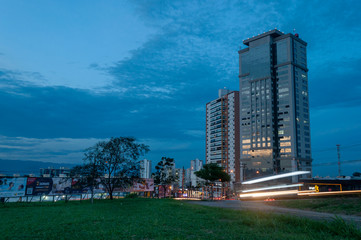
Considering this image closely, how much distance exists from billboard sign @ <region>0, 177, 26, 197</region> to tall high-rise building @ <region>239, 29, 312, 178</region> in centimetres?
10756

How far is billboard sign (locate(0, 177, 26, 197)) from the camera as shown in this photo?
3484 cm

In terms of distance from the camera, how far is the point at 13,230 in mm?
13750

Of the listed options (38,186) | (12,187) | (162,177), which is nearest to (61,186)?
(38,186)

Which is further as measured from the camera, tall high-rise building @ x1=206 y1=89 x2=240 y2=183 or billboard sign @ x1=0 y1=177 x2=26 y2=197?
tall high-rise building @ x1=206 y1=89 x2=240 y2=183

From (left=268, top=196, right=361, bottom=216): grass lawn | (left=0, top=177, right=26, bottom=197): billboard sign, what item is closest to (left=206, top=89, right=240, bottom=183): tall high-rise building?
(left=268, top=196, right=361, bottom=216): grass lawn

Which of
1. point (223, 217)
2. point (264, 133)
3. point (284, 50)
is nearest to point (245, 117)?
point (264, 133)

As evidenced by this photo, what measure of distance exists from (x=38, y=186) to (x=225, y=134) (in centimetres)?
13572

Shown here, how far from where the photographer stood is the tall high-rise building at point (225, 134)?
15725 centimetres

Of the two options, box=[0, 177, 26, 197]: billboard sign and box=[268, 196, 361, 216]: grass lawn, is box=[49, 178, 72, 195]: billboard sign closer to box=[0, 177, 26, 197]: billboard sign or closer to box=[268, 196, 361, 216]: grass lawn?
box=[0, 177, 26, 197]: billboard sign

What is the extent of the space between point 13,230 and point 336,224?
15.7m

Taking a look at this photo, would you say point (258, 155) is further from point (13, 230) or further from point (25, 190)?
point (13, 230)

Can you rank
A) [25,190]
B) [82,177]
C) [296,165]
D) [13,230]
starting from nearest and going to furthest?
[13,230] → [25,190] → [82,177] → [296,165]

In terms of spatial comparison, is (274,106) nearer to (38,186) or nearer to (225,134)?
(225,134)

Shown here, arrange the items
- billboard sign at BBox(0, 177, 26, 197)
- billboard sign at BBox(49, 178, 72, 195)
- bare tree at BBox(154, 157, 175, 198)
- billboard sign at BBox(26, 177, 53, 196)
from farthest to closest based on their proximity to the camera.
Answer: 1. bare tree at BBox(154, 157, 175, 198)
2. billboard sign at BBox(49, 178, 72, 195)
3. billboard sign at BBox(26, 177, 53, 196)
4. billboard sign at BBox(0, 177, 26, 197)
